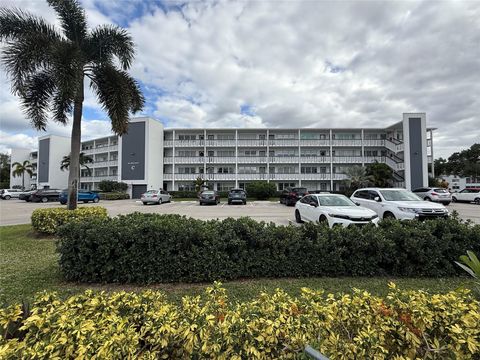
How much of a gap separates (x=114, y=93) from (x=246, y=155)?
117 ft

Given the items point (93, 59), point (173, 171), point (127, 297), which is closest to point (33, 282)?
point (127, 297)

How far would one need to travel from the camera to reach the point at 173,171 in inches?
1709

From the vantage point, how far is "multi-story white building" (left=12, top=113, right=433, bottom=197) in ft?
135

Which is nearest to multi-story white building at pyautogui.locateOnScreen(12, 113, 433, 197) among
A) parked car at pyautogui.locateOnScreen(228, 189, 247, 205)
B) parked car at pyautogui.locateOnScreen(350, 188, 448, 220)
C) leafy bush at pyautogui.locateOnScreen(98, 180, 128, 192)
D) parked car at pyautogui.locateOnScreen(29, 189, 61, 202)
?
leafy bush at pyautogui.locateOnScreen(98, 180, 128, 192)

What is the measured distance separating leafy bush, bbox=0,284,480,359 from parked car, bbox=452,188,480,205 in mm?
32954

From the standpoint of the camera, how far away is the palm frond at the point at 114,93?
903cm

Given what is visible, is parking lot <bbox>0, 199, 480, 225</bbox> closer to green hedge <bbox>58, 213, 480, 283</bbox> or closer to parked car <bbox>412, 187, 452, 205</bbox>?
parked car <bbox>412, 187, 452, 205</bbox>

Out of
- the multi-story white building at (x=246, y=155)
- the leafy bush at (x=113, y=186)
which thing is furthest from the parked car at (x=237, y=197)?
the leafy bush at (x=113, y=186)

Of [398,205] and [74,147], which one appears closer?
[74,147]

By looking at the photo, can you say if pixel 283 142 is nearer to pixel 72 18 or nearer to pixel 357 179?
pixel 357 179

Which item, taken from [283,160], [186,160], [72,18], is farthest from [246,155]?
[72,18]

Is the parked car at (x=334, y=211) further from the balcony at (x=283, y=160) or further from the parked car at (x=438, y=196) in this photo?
the balcony at (x=283, y=160)

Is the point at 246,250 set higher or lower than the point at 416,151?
lower

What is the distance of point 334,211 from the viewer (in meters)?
8.74
